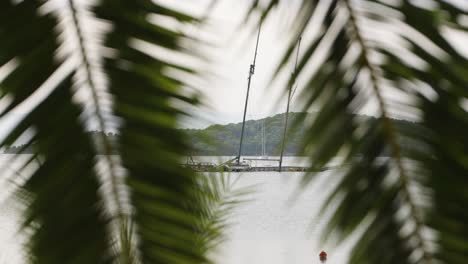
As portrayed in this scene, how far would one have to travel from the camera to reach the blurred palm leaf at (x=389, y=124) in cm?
32

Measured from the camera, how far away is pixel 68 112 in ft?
1.32

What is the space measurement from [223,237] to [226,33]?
2.24 metres

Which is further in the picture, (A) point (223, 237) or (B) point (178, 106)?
(A) point (223, 237)

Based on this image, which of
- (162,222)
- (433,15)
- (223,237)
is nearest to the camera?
(433,15)

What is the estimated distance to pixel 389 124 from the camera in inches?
13.2

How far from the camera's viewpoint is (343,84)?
343mm

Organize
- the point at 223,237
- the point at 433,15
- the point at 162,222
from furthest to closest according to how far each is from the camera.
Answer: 1. the point at 223,237
2. the point at 162,222
3. the point at 433,15

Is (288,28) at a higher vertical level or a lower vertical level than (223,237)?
lower

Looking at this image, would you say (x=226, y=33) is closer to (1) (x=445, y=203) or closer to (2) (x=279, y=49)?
(2) (x=279, y=49)

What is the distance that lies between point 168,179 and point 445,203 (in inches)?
7.0

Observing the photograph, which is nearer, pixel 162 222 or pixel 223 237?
pixel 162 222

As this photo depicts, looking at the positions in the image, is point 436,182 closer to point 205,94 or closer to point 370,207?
point 370,207

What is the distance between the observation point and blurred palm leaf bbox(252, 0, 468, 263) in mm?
321

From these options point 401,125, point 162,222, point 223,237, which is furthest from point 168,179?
point 223,237
